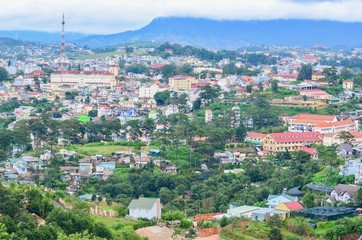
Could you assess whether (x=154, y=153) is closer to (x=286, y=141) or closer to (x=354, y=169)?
(x=286, y=141)

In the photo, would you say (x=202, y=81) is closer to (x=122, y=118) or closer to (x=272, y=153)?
(x=122, y=118)

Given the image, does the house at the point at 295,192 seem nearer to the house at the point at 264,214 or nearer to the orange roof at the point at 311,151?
the house at the point at 264,214

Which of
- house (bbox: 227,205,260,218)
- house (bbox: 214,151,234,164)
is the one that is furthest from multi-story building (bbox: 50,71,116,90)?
house (bbox: 227,205,260,218)

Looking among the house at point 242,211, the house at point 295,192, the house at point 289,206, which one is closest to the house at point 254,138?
the house at point 295,192

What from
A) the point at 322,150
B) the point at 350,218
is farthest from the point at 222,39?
the point at 350,218

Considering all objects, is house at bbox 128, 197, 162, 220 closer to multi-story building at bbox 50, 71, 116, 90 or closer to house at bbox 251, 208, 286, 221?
house at bbox 251, 208, 286, 221

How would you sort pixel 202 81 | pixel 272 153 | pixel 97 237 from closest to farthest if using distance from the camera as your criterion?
pixel 97 237 → pixel 272 153 → pixel 202 81
